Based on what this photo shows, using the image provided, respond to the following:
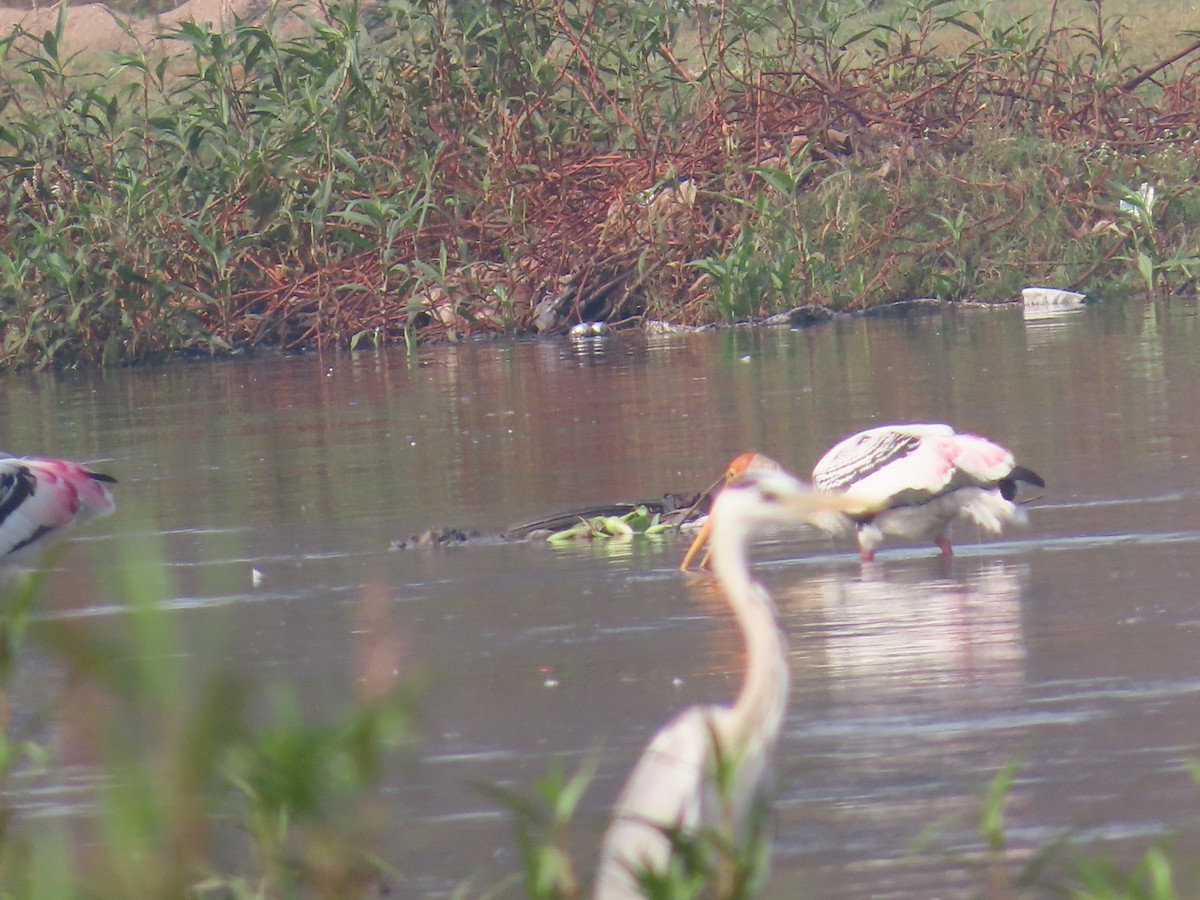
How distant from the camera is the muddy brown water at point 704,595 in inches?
192

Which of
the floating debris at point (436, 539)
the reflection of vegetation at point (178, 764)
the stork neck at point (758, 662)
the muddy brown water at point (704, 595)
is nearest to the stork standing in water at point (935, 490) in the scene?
the muddy brown water at point (704, 595)

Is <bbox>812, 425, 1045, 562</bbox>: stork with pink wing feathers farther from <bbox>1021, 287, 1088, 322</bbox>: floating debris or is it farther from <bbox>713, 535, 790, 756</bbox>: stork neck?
<bbox>1021, 287, 1088, 322</bbox>: floating debris

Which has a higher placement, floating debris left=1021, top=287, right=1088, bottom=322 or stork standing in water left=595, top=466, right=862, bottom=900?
floating debris left=1021, top=287, right=1088, bottom=322

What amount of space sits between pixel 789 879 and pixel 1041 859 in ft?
4.01

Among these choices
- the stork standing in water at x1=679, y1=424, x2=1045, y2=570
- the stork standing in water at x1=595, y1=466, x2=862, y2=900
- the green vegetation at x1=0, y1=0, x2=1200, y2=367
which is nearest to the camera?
the stork standing in water at x1=595, y1=466, x2=862, y2=900

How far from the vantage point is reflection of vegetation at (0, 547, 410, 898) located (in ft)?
8.61

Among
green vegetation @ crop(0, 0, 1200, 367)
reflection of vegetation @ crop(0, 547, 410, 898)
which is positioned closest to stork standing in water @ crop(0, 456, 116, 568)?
reflection of vegetation @ crop(0, 547, 410, 898)

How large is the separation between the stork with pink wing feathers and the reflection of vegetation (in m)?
4.79

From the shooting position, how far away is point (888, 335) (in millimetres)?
17328

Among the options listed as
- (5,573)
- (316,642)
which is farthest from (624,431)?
(316,642)

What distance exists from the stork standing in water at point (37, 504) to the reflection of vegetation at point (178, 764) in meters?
5.03

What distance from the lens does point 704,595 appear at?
7.43m

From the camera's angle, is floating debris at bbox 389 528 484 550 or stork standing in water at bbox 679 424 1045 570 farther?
floating debris at bbox 389 528 484 550

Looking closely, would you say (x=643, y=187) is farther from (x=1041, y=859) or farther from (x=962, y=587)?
(x=1041, y=859)
